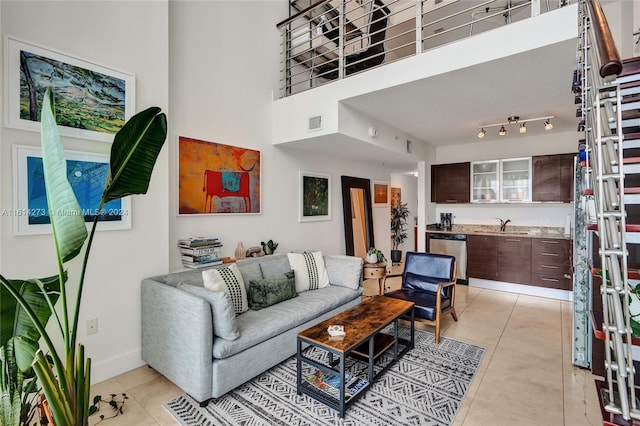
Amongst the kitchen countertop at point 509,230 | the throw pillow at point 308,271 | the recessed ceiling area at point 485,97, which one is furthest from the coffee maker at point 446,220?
the throw pillow at point 308,271

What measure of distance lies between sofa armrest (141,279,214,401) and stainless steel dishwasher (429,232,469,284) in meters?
4.77

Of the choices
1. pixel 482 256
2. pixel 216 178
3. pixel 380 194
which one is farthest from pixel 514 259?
pixel 216 178

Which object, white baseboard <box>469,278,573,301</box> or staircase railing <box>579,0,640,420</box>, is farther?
white baseboard <box>469,278,573,301</box>

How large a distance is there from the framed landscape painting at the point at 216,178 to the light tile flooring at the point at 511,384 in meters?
1.67

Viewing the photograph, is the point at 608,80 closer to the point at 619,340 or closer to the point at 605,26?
the point at 605,26

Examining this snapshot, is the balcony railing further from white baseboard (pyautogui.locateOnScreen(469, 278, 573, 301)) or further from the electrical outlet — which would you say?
white baseboard (pyautogui.locateOnScreen(469, 278, 573, 301))

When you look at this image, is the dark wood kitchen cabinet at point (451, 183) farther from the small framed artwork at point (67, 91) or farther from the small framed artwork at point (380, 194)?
the small framed artwork at point (67, 91)

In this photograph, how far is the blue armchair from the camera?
3.27 metres

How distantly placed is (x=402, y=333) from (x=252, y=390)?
5.92ft

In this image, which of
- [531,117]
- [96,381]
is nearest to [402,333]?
[96,381]

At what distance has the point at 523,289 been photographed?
16.7 ft

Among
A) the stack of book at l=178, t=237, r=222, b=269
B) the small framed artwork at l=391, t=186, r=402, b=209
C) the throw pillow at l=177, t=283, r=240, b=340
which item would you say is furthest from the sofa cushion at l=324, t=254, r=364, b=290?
the small framed artwork at l=391, t=186, r=402, b=209

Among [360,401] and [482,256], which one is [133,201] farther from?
[482,256]

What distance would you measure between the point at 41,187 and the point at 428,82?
337cm
